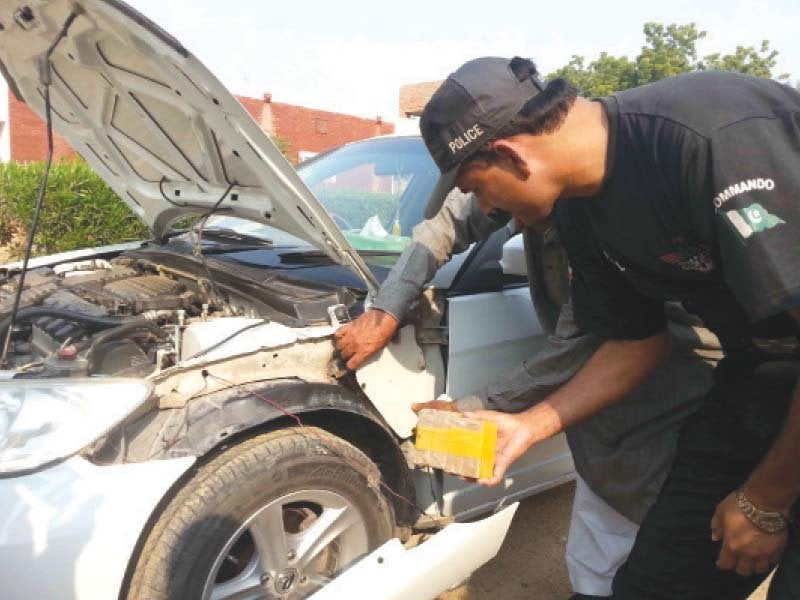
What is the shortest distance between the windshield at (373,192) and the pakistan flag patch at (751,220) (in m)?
1.44

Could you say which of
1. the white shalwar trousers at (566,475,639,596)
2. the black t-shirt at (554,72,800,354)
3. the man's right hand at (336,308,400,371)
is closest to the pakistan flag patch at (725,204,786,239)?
the black t-shirt at (554,72,800,354)

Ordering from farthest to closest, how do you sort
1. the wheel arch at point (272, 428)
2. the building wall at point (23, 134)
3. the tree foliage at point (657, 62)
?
the tree foliage at point (657, 62) → the building wall at point (23, 134) → the wheel arch at point (272, 428)

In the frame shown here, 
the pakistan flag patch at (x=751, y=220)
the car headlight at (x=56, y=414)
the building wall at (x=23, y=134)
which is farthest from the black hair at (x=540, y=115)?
the building wall at (x=23, y=134)

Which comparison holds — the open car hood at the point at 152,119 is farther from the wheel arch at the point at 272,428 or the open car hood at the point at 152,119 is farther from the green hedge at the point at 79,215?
the green hedge at the point at 79,215

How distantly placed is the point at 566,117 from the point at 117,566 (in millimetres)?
1467

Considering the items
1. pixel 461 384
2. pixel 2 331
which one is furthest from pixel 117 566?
pixel 461 384

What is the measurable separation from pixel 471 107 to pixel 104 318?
146 centimetres

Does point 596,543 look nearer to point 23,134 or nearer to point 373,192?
point 373,192

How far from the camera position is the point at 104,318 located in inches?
86.5

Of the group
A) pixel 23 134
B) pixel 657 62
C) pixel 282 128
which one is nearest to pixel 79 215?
pixel 23 134

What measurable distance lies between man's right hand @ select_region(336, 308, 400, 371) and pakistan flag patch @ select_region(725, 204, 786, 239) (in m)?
1.07

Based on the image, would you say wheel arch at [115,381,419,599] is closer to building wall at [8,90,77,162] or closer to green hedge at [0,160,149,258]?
green hedge at [0,160,149,258]

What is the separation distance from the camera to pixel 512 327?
243cm

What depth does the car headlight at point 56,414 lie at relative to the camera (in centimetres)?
156
